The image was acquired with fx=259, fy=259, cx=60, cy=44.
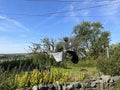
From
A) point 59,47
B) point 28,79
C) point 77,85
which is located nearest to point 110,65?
point 77,85

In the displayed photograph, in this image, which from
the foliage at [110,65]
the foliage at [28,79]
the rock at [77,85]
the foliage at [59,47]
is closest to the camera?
the foliage at [28,79]

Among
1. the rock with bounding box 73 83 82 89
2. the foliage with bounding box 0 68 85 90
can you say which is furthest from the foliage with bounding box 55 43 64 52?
the rock with bounding box 73 83 82 89

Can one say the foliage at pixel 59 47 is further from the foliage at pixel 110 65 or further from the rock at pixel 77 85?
the rock at pixel 77 85

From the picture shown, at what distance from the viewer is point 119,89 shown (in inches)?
339

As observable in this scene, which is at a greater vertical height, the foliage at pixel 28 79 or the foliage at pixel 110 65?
the foliage at pixel 110 65

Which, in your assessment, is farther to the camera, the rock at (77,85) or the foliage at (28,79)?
the rock at (77,85)

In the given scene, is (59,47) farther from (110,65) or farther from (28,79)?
(28,79)

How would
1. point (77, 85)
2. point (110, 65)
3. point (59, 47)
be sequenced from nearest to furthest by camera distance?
point (77, 85), point (110, 65), point (59, 47)

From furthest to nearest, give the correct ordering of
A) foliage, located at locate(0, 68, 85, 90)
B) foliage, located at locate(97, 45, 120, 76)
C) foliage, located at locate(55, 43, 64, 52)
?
foliage, located at locate(55, 43, 64, 52)
foliage, located at locate(97, 45, 120, 76)
foliage, located at locate(0, 68, 85, 90)

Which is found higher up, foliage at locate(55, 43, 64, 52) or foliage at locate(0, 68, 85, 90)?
foliage at locate(55, 43, 64, 52)

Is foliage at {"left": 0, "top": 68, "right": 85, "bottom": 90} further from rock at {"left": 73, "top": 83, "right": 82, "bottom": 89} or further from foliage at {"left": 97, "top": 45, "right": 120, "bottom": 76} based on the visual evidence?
foliage at {"left": 97, "top": 45, "right": 120, "bottom": 76}

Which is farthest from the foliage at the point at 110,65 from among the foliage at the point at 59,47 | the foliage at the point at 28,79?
the foliage at the point at 59,47

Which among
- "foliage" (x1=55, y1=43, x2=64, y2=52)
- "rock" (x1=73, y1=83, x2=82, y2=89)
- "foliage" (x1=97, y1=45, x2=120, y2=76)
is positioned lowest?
"rock" (x1=73, y1=83, x2=82, y2=89)

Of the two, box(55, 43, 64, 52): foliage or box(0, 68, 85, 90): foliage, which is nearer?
box(0, 68, 85, 90): foliage
